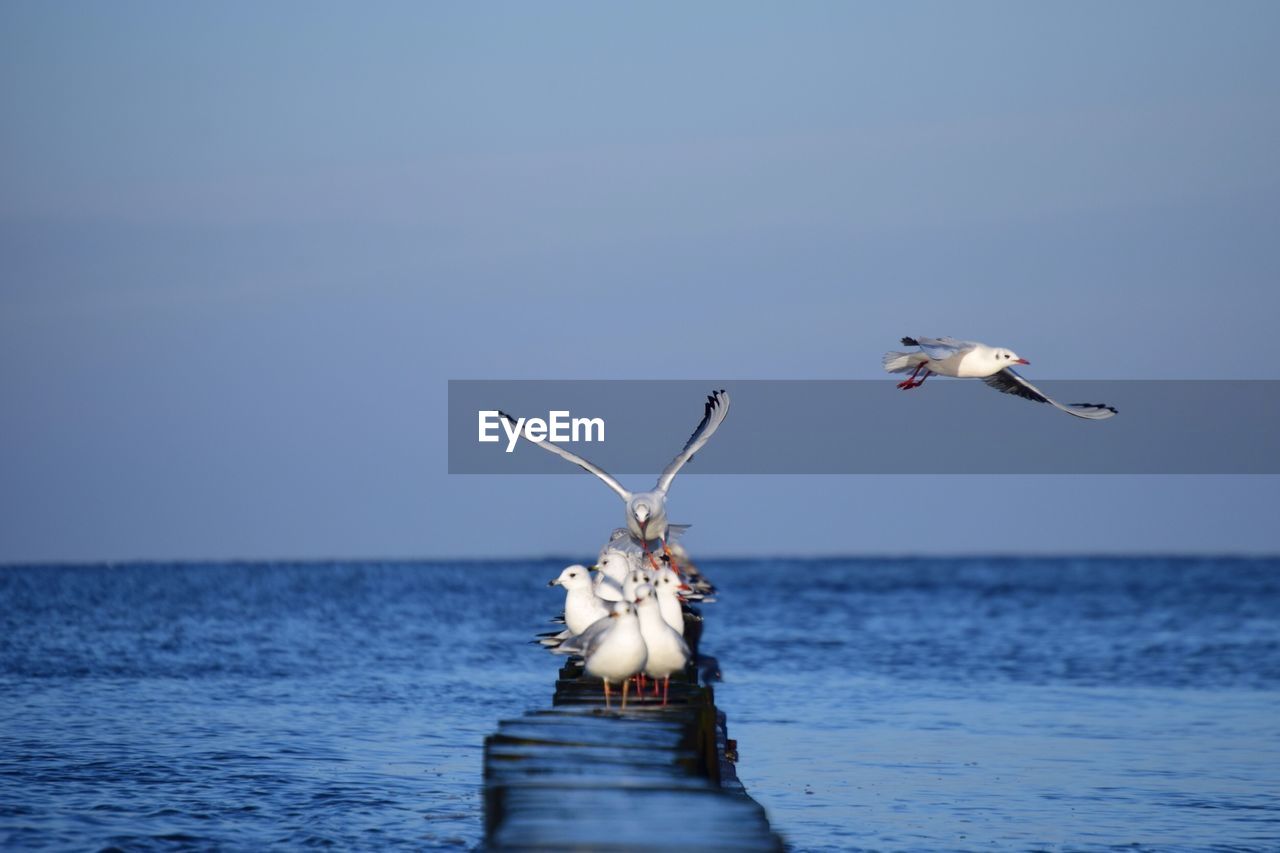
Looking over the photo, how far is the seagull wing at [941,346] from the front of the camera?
10789mm

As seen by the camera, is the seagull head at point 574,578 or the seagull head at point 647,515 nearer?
the seagull head at point 574,578

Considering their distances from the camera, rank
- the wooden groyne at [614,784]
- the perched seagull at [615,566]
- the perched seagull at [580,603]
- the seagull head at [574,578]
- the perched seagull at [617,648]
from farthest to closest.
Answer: the perched seagull at [615,566], the seagull head at [574,578], the perched seagull at [580,603], the perched seagull at [617,648], the wooden groyne at [614,784]

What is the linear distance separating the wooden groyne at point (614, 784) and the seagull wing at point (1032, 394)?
9.53 ft

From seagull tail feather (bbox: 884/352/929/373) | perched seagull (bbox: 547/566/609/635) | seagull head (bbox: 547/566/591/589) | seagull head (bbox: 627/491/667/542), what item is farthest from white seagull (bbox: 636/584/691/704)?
seagull head (bbox: 627/491/667/542)

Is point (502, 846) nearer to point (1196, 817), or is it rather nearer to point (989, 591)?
point (1196, 817)

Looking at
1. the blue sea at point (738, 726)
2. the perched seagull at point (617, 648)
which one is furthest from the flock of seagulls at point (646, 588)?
the blue sea at point (738, 726)

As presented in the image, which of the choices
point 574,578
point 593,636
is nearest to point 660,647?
point 593,636

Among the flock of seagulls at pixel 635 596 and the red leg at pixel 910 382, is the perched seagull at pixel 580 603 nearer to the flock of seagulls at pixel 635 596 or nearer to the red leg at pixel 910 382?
the flock of seagulls at pixel 635 596

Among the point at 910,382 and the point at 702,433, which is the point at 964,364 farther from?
the point at 702,433

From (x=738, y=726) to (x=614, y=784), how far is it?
9.78 metres

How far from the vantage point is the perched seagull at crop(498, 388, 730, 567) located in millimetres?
13328

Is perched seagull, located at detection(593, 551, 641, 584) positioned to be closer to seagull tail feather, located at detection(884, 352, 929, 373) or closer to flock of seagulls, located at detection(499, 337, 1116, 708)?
flock of seagulls, located at detection(499, 337, 1116, 708)

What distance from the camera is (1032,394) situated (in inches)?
441

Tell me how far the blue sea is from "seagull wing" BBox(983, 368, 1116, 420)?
3341mm
